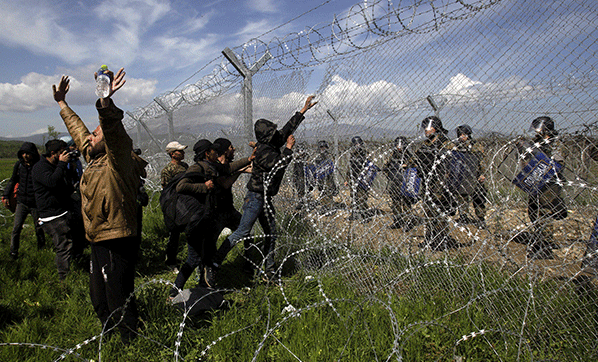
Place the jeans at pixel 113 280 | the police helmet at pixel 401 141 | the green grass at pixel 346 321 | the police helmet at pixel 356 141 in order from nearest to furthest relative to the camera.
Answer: the green grass at pixel 346 321
the jeans at pixel 113 280
the police helmet at pixel 401 141
the police helmet at pixel 356 141

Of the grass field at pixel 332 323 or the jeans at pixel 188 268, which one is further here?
the jeans at pixel 188 268

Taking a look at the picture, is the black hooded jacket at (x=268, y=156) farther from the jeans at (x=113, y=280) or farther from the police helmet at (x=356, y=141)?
the jeans at (x=113, y=280)

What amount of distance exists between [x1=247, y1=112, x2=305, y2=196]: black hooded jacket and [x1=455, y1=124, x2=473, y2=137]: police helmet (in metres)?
1.71

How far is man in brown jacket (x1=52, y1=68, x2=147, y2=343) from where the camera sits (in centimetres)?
233

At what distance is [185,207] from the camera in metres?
3.38

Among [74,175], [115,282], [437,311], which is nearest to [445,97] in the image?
[437,311]

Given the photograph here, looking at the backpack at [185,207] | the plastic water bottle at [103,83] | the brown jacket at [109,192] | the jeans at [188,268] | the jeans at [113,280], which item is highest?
the plastic water bottle at [103,83]

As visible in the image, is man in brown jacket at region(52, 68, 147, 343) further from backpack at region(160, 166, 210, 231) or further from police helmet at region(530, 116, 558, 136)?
police helmet at region(530, 116, 558, 136)

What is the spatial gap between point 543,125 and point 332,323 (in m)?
2.17

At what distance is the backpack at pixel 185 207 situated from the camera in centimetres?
334

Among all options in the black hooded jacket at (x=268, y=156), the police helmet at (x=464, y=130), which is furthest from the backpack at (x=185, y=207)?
the police helmet at (x=464, y=130)

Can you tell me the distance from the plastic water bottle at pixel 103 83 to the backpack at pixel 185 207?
4.47 feet

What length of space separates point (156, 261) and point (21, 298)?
1580mm

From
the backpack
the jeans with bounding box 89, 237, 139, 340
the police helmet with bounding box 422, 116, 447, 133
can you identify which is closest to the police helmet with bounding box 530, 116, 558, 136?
the police helmet with bounding box 422, 116, 447, 133
